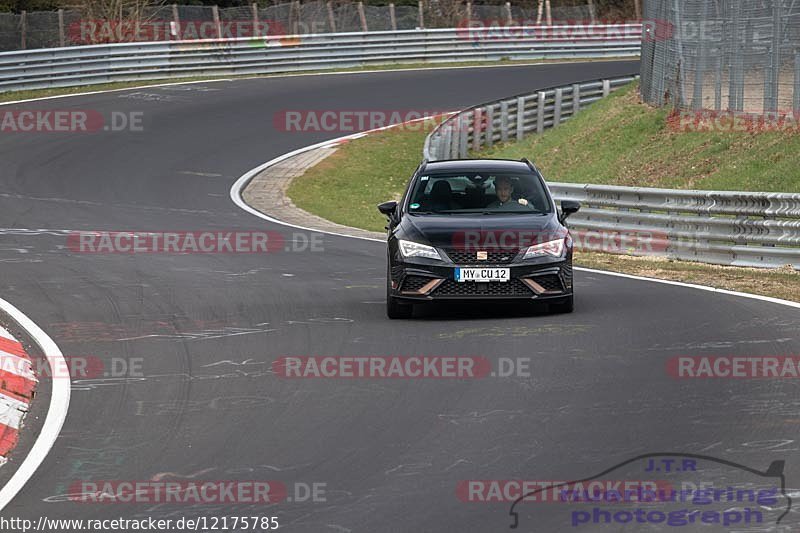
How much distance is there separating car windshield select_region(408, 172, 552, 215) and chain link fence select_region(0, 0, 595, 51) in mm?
31439

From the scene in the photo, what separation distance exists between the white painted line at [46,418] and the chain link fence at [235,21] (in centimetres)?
3171

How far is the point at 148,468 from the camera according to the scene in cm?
802

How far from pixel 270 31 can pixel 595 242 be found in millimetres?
31771

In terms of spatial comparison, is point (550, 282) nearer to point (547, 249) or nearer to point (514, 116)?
point (547, 249)

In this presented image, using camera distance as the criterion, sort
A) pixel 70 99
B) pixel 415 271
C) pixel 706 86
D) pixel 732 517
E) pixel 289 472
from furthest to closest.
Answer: pixel 70 99
pixel 706 86
pixel 415 271
pixel 289 472
pixel 732 517

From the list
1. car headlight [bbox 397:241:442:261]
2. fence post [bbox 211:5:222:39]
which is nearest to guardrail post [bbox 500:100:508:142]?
fence post [bbox 211:5:222:39]

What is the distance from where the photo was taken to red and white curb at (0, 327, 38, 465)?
896 cm

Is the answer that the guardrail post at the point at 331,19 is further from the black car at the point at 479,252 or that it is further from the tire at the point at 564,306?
the tire at the point at 564,306

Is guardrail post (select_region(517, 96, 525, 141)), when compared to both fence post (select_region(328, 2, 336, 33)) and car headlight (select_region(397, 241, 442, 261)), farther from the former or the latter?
car headlight (select_region(397, 241, 442, 261))

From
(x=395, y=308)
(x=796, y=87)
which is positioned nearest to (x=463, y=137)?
(x=796, y=87)

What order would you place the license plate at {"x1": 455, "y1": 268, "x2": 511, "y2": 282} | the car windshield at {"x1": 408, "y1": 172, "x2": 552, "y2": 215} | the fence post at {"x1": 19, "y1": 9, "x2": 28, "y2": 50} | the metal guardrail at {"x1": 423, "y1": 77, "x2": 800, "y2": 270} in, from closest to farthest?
the license plate at {"x1": 455, "y1": 268, "x2": 511, "y2": 282}
the car windshield at {"x1": 408, "y1": 172, "x2": 552, "y2": 215}
the metal guardrail at {"x1": 423, "y1": 77, "x2": 800, "y2": 270}
the fence post at {"x1": 19, "y1": 9, "x2": 28, "y2": 50}

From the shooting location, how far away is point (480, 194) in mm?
14219

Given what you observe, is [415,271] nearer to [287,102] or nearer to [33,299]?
[33,299]

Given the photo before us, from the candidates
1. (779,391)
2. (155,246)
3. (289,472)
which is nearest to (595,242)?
(155,246)
